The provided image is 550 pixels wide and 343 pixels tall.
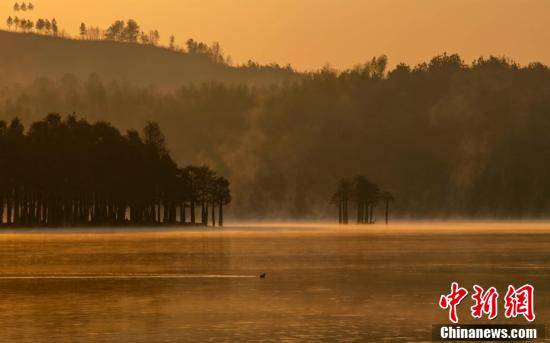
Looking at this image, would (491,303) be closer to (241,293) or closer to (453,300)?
(453,300)

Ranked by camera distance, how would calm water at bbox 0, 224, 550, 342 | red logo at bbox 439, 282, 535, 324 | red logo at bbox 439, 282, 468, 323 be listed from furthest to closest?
red logo at bbox 439, 282, 535, 324, red logo at bbox 439, 282, 468, 323, calm water at bbox 0, 224, 550, 342

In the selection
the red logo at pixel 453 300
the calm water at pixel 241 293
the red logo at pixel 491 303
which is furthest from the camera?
the red logo at pixel 491 303

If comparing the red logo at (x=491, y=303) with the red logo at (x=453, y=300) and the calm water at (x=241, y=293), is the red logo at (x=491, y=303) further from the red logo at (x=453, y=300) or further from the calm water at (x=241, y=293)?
the calm water at (x=241, y=293)

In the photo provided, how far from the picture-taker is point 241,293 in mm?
59781

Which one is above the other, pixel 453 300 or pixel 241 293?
pixel 453 300

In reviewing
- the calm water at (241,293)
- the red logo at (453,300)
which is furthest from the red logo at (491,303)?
the calm water at (241,293)

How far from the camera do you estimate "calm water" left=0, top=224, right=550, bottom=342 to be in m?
44.5

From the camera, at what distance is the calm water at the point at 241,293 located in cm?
4447

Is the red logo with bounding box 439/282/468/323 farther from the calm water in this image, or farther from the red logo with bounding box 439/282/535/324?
the calm water

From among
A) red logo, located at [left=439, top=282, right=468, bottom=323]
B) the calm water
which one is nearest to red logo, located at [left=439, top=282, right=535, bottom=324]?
red logo, located at [left=439, top=282, right=468, bottom=323]

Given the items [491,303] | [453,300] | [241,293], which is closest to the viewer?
[491,303]

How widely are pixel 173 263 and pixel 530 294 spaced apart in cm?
3565

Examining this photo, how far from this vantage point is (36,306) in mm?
53469

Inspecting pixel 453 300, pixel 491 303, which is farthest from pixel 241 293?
pixel 491 303
